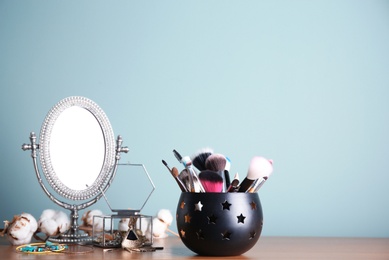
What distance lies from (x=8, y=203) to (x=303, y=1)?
0.97 meters

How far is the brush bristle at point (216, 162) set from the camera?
1.13m

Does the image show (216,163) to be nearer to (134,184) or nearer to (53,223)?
(134,184)

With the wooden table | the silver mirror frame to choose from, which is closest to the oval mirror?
the silver mirror frame

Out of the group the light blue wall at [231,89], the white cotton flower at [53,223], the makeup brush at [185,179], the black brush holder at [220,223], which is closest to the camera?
the black brush holder at [220,223]

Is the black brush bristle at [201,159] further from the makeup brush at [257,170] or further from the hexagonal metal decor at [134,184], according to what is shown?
the hexagonal metal decor at [134,184]

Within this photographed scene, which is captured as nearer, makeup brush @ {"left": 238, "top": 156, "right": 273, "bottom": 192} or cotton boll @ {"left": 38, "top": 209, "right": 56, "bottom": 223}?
makeup brush @ {"left": 238, "top": 156, "right": 273, "bottom": 192}

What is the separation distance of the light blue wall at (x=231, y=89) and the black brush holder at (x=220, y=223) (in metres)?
0.48

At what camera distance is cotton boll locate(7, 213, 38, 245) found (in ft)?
4.12

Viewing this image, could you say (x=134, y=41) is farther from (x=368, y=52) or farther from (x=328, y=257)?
(x=328, y=257)

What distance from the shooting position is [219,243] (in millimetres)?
1068

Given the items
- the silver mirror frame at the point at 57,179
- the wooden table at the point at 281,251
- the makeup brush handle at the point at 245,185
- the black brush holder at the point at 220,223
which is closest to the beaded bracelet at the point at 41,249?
the wooden table at the point at 281,251

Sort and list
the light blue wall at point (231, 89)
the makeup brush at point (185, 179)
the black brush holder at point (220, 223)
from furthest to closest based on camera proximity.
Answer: the light blue wall at point (231, 89) < the makeup brush at point (185, 179) < the black brush holder at point (220, 223)

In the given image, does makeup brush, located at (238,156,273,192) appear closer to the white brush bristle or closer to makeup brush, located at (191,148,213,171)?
the white brush bristle

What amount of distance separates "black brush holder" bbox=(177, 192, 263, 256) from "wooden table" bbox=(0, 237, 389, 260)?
3 centimetres
